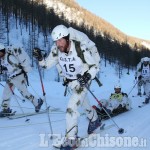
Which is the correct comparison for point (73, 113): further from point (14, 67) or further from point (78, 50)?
point (14, 67)

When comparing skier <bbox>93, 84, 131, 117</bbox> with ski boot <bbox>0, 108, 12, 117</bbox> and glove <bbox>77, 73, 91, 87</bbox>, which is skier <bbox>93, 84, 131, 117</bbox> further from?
glove <bbox>77, 73, 91, 87</bbox>

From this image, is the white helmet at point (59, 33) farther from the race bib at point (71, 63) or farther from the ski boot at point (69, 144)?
the ski boot at point (69, 144)

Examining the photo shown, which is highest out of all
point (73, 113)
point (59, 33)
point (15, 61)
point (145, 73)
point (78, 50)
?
point (59, 33)

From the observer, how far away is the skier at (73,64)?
17.9ft

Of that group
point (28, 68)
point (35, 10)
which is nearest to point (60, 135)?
point (28, 68)

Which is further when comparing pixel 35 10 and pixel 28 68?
pixel 35 10

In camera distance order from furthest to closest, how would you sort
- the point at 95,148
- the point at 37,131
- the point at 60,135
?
the point at 37,131 < the point at 60,135 < the point at 95,148

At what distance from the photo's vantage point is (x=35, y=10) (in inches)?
2901

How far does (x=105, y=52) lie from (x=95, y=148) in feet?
262

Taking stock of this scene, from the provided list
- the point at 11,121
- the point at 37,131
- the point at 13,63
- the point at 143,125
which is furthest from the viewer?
the point at 13,63

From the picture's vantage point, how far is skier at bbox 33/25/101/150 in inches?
214

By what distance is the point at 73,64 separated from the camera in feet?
18.9

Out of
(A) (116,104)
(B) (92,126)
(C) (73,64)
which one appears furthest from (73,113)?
(A) (116,104)

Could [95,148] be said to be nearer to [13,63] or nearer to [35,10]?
[13,63]
